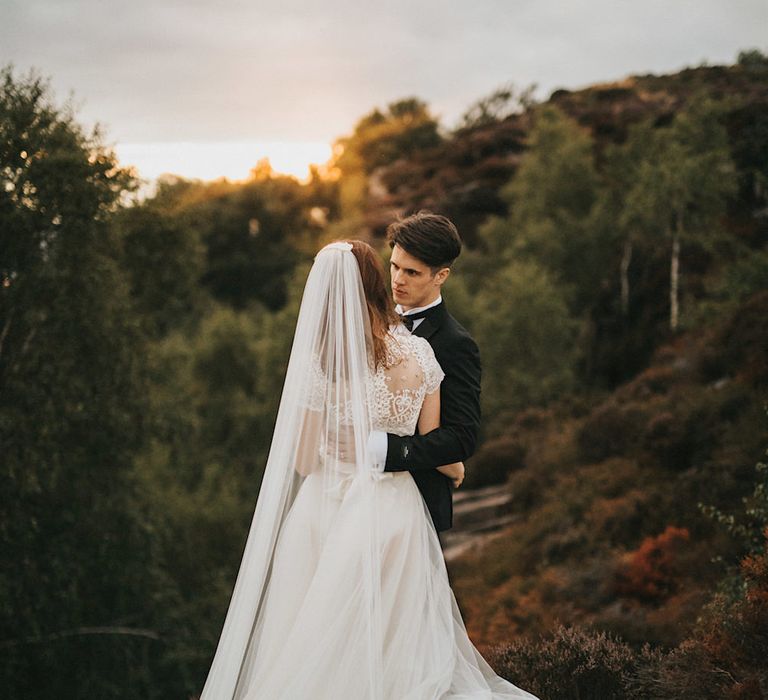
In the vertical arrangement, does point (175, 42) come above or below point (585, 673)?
above

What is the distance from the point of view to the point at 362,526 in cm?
324

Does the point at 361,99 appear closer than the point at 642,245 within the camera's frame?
No

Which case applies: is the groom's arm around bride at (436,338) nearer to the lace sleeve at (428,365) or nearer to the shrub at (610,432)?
the lace sleeve at (428,365)

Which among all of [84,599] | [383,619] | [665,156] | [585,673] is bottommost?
[84,599]

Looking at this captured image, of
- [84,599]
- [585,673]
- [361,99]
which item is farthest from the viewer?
[361,99]

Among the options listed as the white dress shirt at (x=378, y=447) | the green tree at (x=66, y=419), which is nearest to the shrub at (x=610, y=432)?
the green tree at (x=66, y=419)

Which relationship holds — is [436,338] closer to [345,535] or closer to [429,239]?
[429,239]

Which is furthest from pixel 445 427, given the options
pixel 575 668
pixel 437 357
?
pixel 575 668

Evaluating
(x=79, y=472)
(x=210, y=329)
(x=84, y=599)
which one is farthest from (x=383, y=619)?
(x=210, y=329)

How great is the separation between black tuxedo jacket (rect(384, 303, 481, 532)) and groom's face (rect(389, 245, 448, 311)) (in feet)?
0.29

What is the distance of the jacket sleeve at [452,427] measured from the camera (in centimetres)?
327

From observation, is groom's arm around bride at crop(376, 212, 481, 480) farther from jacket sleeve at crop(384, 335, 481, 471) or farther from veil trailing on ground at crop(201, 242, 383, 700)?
veil trailing on ground at crop(201, 242, 383, 700)

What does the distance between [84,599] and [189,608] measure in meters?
2.62

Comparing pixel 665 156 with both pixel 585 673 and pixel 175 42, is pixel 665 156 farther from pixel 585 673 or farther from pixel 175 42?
pixel 585 673
